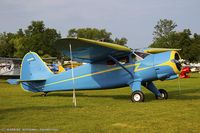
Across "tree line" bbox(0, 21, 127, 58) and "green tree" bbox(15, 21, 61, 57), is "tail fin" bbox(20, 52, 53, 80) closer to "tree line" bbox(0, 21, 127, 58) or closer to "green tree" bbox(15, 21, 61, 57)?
"tree line" bbox(0, 21, 127, 58)

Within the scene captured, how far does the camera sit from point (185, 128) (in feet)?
23.7

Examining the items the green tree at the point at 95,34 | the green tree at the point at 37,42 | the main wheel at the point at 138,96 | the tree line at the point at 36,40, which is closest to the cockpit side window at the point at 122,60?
the main wheel at the point at 138,96

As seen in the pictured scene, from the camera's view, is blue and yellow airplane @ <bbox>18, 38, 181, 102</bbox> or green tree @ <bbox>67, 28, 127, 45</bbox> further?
green tree @ <bbox>67, 28, 127, 45</bbox>

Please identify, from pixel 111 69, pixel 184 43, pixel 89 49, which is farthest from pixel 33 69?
pixel 184 43

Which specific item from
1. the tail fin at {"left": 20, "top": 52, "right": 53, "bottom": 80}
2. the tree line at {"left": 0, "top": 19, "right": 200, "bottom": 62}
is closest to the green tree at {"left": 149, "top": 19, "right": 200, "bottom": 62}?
the tree line at {"left": 0, "top": 19, "right": 200, "bottom": 62}

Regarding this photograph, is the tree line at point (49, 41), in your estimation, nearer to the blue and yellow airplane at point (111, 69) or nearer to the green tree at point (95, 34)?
the green tree at point (95, 34)

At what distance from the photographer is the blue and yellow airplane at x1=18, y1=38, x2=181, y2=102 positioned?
1302cm

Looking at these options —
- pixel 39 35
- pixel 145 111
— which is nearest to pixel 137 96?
pixel 145 111

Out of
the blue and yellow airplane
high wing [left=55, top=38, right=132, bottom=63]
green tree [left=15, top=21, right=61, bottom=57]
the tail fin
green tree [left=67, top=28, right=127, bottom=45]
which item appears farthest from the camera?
green tree [left=67, top=28, right=127, bottom=45]

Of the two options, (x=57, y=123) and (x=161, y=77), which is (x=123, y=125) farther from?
(x=161, y=77)

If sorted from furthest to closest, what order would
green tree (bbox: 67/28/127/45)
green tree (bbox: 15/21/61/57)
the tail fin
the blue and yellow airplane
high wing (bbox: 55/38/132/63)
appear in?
1. green tree (bbox: 67/28/127/45)
2. green tree (bbox: 15/21/61/57)
3. the tail fin
4. the blue and yellow airplane
5. high wing (bbox: 55/38/132/63)

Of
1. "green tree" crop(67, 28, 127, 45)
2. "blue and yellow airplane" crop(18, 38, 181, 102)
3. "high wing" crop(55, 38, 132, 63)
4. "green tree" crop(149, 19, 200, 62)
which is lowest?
"blue and yellow airplane" crop(18, 38, 181, 102)

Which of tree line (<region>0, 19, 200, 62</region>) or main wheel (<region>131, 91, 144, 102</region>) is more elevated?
tree line (<region>0, 19, 200, 62</region>)

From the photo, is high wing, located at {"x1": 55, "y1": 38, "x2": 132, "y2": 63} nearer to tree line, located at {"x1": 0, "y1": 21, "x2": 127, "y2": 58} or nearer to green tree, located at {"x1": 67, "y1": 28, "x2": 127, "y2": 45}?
tree line, located at {"x1": 0, "y1": 21, "x2": 127, "y2": 58}
